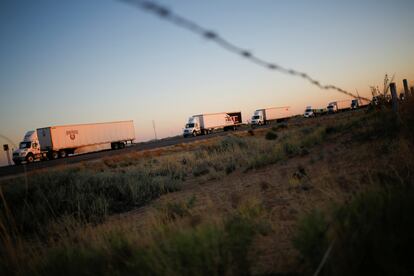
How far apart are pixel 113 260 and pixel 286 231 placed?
2.28 m

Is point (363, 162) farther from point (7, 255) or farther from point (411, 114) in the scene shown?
point (7, 255)

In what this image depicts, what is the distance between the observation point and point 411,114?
7.01m

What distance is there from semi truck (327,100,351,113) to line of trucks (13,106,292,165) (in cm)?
4439

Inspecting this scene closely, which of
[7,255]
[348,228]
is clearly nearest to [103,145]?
[7,255]

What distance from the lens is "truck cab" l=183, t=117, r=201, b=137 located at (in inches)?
2216

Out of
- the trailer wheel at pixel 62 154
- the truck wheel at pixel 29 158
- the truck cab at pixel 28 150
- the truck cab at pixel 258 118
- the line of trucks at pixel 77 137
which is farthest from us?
the truck cab at pixel 258 118

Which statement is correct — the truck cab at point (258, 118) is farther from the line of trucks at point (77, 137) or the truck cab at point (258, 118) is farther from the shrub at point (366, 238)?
the shrub at point (366, 238)

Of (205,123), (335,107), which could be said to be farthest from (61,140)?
(335,107)

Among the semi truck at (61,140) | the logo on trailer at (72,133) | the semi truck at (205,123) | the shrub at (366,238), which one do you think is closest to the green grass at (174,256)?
the shrub at (366,238)

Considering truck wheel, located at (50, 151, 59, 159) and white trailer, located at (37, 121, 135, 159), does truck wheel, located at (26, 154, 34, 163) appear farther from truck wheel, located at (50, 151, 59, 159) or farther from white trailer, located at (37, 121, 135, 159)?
truck wheel, located at (50, 151, 59, 159)

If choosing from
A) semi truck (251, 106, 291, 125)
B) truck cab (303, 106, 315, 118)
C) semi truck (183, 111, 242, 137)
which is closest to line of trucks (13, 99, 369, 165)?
semi truck (183, 111, 242, 137)

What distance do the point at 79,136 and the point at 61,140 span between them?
2925 mm

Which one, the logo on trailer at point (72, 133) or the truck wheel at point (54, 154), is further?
the logo on trailer at point (72, 133)

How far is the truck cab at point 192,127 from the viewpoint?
56281mm
